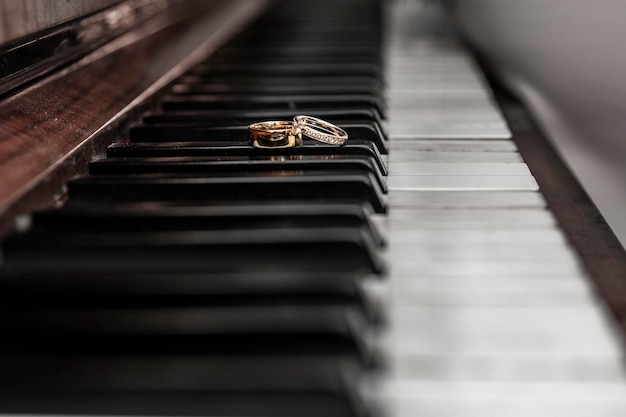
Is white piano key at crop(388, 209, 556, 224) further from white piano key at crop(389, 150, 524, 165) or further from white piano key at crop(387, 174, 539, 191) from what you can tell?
white piano key at crop(389, 150, 524, 165)

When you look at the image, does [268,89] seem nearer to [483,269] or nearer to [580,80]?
[580,80]

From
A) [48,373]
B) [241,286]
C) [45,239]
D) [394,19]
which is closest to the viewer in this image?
[48,373]

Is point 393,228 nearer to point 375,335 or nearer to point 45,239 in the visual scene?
point 375,335

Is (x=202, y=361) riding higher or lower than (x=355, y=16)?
lower

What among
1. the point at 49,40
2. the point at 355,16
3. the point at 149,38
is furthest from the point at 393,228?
the point at 355,16

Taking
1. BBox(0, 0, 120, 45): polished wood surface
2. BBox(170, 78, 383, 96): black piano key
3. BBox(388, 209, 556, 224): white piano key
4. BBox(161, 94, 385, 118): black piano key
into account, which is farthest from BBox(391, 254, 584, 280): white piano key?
BBox(170, 78, 383, 96): black piano key

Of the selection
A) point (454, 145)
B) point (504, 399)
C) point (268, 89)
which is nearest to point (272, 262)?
point (504, 399)
